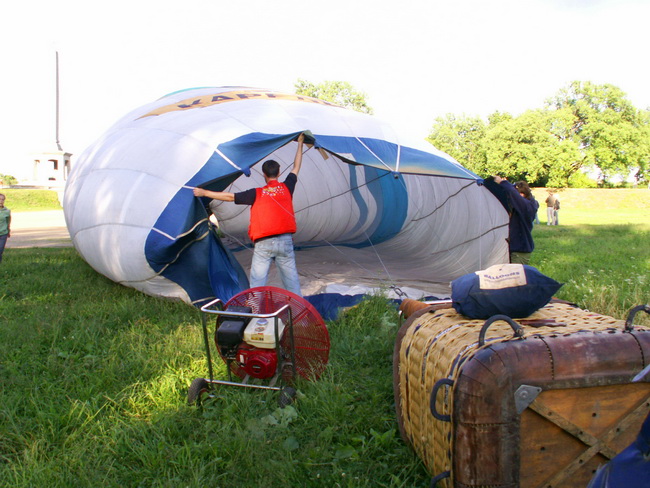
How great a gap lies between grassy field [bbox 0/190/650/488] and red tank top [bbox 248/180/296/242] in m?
1.00

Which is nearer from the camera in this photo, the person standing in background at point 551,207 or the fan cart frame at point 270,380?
the fan cart frame at point 270,380

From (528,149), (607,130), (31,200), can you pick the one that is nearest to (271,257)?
(31,200)

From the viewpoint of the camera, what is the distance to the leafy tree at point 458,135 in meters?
53.2

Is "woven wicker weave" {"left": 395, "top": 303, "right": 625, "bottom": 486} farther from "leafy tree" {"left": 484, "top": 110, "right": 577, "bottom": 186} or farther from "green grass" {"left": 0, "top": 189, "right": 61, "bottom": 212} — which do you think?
"leafy tree" {"left": 484, "top": 110, "right": 577, "bottom": 186}

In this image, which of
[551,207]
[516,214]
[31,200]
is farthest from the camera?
[31,200]

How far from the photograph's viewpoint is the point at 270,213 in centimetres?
475

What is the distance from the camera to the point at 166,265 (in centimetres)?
516

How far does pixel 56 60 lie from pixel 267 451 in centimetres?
4211

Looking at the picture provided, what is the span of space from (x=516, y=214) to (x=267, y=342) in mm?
4001

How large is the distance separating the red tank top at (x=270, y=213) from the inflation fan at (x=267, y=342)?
140 cm

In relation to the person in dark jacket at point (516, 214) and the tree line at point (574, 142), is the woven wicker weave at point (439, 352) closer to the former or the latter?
the person in dark jacket at point (516, 214)

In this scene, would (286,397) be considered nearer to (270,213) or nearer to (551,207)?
(270,213)

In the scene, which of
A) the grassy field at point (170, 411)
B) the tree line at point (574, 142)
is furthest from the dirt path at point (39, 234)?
the tree line at point (574, 142)

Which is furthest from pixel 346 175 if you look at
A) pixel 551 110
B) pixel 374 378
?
pixel 551 110
